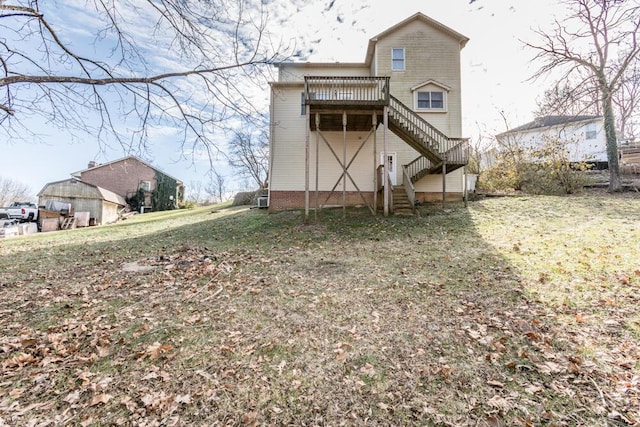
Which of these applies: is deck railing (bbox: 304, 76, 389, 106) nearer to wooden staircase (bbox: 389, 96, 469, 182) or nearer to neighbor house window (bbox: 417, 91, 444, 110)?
wooden staircase (bbox: 389, 96, 469, 182)

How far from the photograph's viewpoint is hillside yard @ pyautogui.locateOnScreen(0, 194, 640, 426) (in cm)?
273

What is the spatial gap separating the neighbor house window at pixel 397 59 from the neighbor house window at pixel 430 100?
1724 mm

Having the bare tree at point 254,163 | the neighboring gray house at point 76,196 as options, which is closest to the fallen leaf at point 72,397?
the neighboring gray house at point 76,196

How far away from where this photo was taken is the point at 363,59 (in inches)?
641

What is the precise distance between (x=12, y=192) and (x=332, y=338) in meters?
64.9

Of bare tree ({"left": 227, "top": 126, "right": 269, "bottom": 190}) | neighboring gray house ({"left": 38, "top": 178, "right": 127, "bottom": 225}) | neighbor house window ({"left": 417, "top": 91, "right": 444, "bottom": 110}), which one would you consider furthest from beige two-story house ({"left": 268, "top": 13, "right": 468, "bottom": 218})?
bare tree ({"left": 227, "top": 126, "right": 269, "bottom": 190})

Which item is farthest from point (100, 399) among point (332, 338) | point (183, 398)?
point (332, 338)

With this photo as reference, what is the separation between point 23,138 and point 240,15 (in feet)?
15.5

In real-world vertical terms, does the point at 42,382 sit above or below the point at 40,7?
below

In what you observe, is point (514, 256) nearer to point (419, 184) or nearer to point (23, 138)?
point (419, 184)

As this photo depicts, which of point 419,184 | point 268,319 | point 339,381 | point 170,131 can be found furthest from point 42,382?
point 419,184

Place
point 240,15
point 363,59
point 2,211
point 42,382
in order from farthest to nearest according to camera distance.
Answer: point 2,211 < point 363,59 < point 240,15 < point 42,382

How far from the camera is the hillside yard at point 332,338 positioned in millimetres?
2734

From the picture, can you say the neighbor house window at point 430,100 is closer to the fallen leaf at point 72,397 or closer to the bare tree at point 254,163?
the fallen leaf at point 72,397
